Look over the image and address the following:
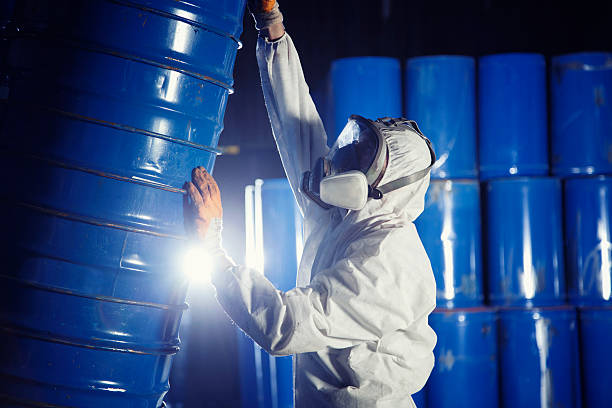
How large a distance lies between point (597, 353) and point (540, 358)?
0.29 meters

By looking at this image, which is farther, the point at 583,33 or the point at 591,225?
the point at 583,33

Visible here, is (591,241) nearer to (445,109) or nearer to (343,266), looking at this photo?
(445,109)

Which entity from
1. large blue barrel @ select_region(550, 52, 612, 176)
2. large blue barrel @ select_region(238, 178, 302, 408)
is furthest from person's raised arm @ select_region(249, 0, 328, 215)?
large blue barrel @ select_region(550, 52, 612, 176)

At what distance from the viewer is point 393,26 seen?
14.0ft

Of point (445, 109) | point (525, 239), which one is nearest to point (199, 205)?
point (445, 109)

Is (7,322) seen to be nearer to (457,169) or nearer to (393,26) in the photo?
(457,169)

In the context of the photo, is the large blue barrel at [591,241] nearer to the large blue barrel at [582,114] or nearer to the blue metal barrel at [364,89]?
the large blue barrel at [582,114]

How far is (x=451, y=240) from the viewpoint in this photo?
292cm

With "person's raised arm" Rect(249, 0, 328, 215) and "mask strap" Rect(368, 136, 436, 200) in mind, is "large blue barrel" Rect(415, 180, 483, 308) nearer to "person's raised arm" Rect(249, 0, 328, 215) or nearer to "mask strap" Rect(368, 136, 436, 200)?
"person's raised arm" Rect(249, 0, 328, 215)

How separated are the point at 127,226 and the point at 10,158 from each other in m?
0.29

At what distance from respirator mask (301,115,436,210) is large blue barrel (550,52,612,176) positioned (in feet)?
5.24

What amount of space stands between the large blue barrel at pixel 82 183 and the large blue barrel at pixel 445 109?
1.75 m

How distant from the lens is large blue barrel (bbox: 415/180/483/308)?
9.55 ft

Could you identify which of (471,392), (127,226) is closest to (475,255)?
(471,392)
